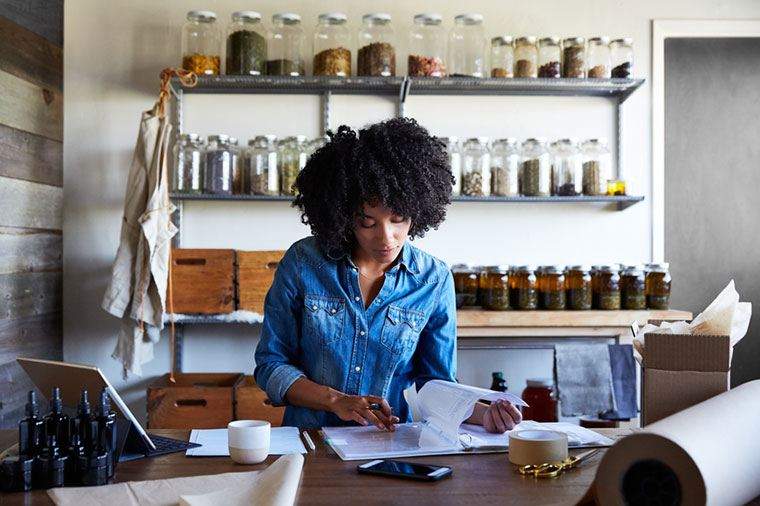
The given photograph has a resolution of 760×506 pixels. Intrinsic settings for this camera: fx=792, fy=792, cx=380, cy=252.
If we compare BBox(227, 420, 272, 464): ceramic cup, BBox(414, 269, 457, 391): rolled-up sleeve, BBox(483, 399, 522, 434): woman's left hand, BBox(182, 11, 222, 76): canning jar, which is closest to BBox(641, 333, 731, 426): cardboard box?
BBox(483, 399, 522, 434): woman's left hand

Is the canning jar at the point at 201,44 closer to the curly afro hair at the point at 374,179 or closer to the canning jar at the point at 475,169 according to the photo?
the canning jar at the point at 475,169

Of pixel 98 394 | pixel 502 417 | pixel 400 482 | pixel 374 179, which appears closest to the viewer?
pixel 400 482

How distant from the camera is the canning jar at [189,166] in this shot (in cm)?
325

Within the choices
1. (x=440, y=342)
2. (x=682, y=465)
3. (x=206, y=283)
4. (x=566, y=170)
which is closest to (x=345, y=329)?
(x=440, y=342)

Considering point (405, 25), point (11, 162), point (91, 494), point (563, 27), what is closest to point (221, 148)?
point (11, 162)

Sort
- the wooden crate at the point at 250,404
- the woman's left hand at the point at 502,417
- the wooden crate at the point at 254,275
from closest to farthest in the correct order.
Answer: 1. the woman's left hand at the point at 502,417
2. the wooden crate at the point at 250,404
3. the wooden crate at the point at 254,275

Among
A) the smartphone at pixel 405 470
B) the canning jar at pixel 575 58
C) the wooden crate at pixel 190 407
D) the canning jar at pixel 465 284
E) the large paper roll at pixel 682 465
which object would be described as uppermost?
the canning jar at pixel 575 58

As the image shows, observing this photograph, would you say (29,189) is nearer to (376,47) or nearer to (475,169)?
(376,47)

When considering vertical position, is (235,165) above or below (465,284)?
above

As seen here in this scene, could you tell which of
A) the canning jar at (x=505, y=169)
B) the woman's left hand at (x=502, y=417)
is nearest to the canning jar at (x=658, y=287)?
the canning jar at (x=505, y=169)

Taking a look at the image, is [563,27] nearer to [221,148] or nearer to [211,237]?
[221,148]

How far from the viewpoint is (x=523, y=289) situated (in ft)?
10.6

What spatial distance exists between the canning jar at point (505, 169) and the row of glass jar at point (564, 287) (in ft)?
1.07

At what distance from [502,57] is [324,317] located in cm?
193
